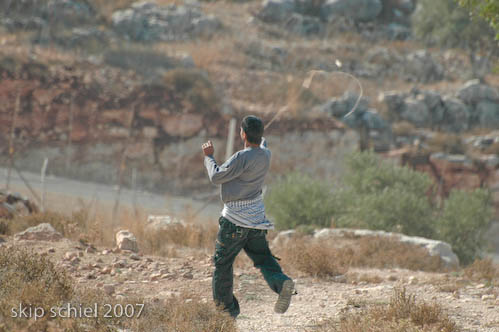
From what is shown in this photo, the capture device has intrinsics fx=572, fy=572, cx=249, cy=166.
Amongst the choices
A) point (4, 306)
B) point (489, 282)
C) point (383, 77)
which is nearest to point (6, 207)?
point (4, 306)

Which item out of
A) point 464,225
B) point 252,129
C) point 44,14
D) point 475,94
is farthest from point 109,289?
A: point 44,14

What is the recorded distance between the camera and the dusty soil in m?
5.32

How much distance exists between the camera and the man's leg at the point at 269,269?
4.74 m

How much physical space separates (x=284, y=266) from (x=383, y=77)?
101 feet

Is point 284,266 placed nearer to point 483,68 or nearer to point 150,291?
point 150,291

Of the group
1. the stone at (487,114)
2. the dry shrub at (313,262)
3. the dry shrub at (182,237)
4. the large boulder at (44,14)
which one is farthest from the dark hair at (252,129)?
the large boulder at (44,14)

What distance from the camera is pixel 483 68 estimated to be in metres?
37.7

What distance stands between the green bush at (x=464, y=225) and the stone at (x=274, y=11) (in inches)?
1155

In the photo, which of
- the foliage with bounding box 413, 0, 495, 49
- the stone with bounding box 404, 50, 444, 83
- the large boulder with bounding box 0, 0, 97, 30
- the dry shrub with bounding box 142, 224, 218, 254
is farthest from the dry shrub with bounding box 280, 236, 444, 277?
the stone with bounding box 404, 50, 444, 83

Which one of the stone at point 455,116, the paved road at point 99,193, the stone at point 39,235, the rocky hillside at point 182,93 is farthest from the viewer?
the stone at point 455,116

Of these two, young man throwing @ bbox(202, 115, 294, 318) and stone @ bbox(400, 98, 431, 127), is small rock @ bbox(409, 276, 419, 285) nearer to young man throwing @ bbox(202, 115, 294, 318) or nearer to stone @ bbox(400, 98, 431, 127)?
young man throwing @ bbox(202, 115, 294, 318)

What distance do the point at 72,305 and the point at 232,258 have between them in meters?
1.34

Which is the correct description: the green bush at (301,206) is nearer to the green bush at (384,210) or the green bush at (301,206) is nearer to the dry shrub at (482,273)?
the green bush at (384,210)

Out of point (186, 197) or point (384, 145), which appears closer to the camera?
point (186, 197)
